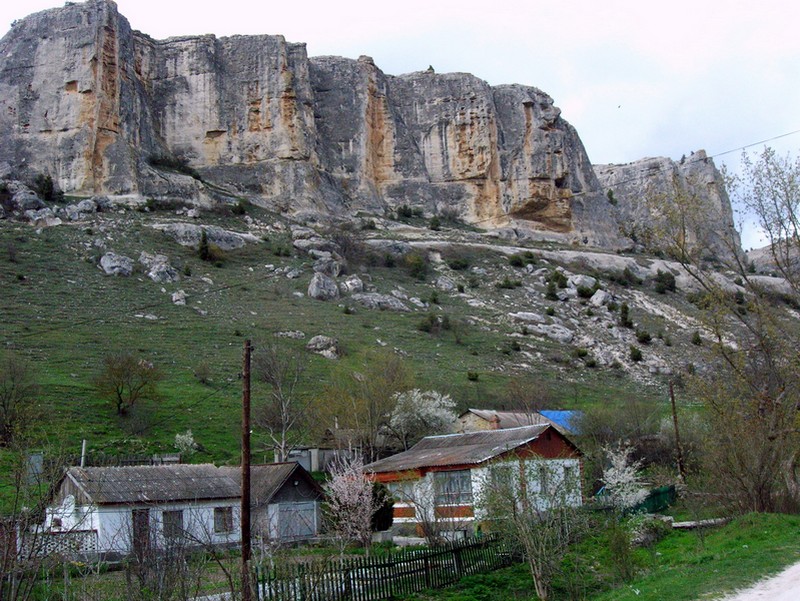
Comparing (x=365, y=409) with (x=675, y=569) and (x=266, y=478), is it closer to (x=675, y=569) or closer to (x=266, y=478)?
(x=266, y=478)

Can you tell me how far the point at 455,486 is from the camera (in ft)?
73.0

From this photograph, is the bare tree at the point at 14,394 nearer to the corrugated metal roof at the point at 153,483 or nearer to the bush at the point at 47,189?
the corrugated metal roof at the point at 153,483

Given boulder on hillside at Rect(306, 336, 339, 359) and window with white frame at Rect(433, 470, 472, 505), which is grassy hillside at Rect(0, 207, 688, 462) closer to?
boulder on hillside at Rect(306, 336, 339, 359)

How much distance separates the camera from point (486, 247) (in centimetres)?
7656

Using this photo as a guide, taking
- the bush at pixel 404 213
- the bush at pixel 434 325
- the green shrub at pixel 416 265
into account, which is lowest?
the bush at pixel 434 325

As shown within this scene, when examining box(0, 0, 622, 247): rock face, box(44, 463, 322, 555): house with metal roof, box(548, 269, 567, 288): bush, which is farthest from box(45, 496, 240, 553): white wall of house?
box(0, 0, 622, 247): rock face

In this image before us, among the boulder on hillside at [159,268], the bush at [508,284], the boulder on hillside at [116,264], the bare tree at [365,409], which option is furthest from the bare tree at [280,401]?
the bush at [508,284]

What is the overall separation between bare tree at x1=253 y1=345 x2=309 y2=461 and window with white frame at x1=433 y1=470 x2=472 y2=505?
28.4 feet

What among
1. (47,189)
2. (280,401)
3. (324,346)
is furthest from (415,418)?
(47,189)

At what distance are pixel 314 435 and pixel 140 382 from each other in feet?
25.6

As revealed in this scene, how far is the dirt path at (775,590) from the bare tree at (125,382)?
2706 centimetres

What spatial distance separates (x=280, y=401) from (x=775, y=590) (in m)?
23.9

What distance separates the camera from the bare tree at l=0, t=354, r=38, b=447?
27453mm

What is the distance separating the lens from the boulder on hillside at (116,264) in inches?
2146
